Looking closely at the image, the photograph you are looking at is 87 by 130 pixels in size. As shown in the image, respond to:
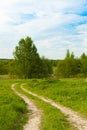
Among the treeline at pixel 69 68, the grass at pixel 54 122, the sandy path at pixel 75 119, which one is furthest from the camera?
the treeline at pixel 69 68

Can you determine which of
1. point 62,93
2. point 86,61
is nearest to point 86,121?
point 62,93

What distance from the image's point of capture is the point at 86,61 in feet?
332

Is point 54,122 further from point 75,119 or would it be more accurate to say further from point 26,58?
point 26,58

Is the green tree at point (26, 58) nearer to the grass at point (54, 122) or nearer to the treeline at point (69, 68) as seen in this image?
the treeline at point (69, 68)

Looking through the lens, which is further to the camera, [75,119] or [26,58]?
[26,58]

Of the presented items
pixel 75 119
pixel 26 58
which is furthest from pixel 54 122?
pixel 26 58

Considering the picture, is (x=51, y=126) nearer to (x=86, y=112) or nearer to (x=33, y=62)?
(x=86, y=112)

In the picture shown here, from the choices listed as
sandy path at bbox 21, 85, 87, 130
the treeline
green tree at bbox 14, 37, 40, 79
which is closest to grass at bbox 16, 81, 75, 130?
sandy path at bbox 21, 85, 87, 130

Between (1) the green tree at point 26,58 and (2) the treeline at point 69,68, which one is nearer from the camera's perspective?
(1) the green tree at point 26,58

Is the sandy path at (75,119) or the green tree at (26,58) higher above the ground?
the green tree at (26,58)

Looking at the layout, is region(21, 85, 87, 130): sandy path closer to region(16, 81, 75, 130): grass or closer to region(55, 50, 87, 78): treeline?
region(16, 81, 75, 130): grass

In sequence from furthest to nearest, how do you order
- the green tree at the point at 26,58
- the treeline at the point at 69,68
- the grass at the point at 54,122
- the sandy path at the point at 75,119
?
the treeline at the point at 69,68 < the green tree at the point at 26,58 < the sandy path at the point at 75,119 < the grass at the point at 54,122

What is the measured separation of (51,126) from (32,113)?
5100 mm

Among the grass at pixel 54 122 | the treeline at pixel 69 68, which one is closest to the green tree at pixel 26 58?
the treeline at pixel 69 68
